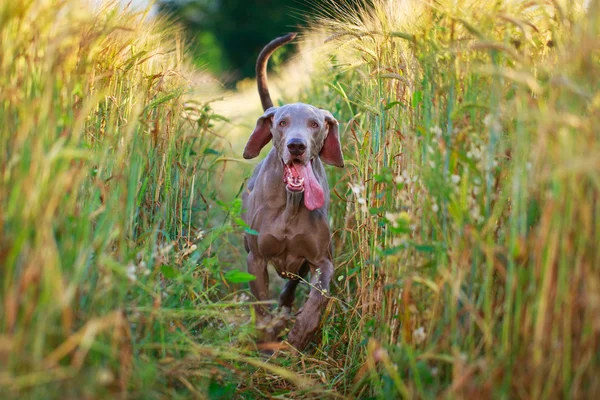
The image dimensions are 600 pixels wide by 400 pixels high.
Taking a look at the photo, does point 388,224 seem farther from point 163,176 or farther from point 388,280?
point 163,176

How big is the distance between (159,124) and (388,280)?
1658mm

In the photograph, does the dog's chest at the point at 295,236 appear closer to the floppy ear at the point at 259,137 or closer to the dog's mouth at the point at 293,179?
the dog's mouth at the point at 293,179

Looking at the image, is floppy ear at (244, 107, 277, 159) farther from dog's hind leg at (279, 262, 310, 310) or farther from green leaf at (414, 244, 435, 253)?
green leaf at (414, 244, 435, 253)

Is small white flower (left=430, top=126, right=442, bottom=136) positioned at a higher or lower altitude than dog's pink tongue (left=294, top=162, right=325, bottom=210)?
higher

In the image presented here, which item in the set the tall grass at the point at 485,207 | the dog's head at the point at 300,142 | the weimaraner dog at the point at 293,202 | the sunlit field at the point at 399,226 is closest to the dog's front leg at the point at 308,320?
the weimaraner dog at the point at 293,202

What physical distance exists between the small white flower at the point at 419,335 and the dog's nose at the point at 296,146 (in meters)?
1.75

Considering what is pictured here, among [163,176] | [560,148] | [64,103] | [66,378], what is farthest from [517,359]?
[163,176]

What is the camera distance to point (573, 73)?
2436 mm

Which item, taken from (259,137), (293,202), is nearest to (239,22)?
(259,137)

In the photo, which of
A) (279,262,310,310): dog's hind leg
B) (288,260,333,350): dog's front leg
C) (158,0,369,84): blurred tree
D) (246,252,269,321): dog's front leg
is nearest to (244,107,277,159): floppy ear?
(246,252,269,321): dog's front leg

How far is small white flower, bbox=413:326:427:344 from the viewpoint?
2773 millimetres

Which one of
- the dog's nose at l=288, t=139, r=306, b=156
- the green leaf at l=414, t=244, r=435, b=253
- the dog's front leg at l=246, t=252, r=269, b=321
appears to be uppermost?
the dog's nose at l=288, t=139, r=306, b=156

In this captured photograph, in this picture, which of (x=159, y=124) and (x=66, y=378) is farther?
(x=159, y=124)

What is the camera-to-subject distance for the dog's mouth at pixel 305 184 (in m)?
4.36
